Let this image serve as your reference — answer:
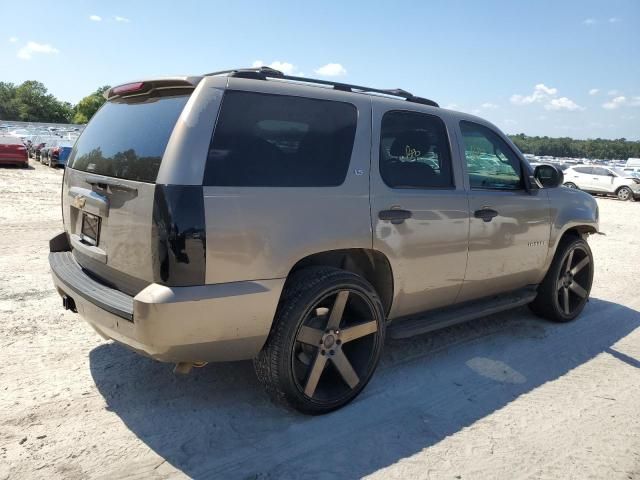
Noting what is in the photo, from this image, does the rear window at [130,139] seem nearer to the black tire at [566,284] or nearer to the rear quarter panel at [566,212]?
the rear quarter panel at [566,212]

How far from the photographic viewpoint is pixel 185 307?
2492 mm

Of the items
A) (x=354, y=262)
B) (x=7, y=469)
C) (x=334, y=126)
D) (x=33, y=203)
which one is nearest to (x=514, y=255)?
(x=354, y=262)

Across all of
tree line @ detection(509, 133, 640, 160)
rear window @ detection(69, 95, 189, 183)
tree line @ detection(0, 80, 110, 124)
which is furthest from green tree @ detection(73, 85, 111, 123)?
rear window @ detection(69, 95, 189, 183)

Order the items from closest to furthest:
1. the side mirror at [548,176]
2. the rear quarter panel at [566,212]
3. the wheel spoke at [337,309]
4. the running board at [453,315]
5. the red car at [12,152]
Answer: the wheel spoke at [337,309]
the running board at [453,315]
the side mirror at [548,176]
the rear quarter panel at [566,212]
the red car at [12,152]

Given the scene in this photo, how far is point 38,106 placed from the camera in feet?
383

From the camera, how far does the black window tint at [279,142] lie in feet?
8.73

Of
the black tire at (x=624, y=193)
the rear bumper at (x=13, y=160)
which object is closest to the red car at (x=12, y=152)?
the rear bumper at (x=13, y=160)

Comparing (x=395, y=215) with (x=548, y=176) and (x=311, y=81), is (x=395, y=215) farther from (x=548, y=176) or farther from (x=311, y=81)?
(x=548, y=176)

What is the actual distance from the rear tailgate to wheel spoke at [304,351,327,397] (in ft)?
3.65

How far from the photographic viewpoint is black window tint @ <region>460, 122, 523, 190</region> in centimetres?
403

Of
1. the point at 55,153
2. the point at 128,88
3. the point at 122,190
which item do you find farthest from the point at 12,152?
the point at 122,190

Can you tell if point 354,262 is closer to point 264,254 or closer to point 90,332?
point 264,254

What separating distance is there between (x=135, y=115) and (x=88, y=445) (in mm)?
1915

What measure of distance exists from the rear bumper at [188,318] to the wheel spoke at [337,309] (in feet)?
1.52
